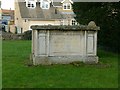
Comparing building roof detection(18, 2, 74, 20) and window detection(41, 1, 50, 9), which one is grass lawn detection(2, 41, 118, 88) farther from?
window detection(41, 1, 50, 9)

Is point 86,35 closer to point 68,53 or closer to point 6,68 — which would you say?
point 68,53

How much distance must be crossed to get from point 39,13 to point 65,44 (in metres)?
41.5

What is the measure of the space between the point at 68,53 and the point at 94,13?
473 centimetres

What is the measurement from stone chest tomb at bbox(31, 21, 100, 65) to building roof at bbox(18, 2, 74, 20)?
39724mm

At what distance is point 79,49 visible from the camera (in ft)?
53.3

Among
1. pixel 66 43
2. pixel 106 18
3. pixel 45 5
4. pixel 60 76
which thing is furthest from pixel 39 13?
pixel 60 76

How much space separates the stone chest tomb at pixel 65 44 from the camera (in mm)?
15922

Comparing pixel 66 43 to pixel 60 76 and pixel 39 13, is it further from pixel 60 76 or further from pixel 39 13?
pixel 39 13

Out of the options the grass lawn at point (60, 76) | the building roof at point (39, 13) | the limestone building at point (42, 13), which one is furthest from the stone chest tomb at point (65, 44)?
the building roof at point (39, 13)

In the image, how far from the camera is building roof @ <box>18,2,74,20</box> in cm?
5594

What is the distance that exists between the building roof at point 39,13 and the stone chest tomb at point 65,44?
39724 mm

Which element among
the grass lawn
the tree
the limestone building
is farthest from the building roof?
the grass lawn

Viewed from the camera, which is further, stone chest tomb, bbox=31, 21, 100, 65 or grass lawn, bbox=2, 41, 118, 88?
stone chest tomb, bbox=31, 21, 100, 65

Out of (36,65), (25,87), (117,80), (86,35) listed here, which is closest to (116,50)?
(86,35)
